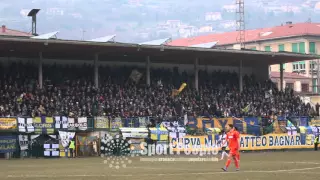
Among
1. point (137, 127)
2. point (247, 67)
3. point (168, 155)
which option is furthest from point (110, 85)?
point (247, 67)

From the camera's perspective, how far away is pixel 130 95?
151 feet

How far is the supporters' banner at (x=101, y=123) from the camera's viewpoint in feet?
125

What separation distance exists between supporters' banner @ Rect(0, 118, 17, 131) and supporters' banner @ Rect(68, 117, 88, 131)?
Result: 11.4 ft

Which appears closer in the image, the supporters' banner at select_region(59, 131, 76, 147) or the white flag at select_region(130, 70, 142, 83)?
the supporters' banner at select_region(59, 131, 76, 147)

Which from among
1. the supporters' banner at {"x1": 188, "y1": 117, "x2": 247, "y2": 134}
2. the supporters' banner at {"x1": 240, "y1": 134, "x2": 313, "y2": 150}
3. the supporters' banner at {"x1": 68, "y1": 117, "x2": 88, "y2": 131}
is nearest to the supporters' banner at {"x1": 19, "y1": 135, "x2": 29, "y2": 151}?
the supporters' banner at {"x1": 68, "y1": 117, "x2": 88, "y2": 131}

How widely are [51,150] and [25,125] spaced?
2.24 meters

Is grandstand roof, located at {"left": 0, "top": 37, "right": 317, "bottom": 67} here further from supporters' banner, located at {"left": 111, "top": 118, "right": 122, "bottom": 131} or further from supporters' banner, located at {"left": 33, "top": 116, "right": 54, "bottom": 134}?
supporters' banner, located at {"left": 111, "top": 118, "right": 122, "bottom": 131}

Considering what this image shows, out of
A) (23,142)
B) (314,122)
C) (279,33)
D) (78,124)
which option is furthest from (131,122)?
(279,33)

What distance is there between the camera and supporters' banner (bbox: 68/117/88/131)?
37.2 meters

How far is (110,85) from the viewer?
4672 centimetres

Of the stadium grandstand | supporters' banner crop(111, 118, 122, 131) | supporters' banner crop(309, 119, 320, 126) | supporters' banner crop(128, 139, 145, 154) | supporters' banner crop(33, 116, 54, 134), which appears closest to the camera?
supporters' banner crop(33, 116, 54, 134)

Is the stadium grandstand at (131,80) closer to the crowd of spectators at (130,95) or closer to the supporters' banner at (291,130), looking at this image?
the crowd of spectators at (130,95)

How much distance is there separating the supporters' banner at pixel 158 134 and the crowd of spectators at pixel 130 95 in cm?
334

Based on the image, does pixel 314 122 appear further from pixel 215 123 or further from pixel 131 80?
pixel 131 80
